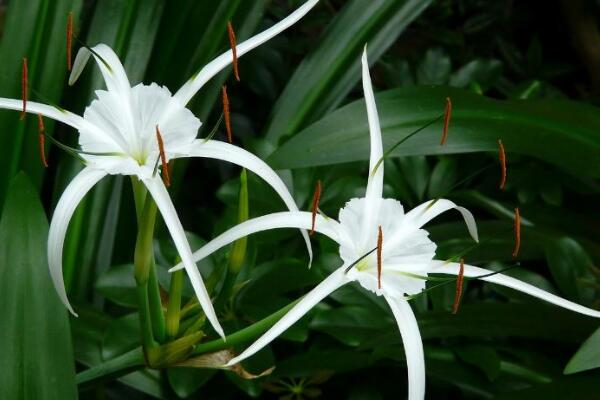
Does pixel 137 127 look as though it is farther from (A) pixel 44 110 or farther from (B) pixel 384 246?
(B) pixel 384 246

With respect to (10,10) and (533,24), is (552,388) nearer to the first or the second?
(10,10)

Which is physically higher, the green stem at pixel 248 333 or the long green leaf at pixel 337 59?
the long green leaf at pixel 337 59

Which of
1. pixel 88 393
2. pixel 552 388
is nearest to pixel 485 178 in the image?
pixel 552 388

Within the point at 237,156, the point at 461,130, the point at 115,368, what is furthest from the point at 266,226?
the point at 461,130

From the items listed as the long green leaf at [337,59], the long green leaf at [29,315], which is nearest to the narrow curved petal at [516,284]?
the long green leaf at [29,315]

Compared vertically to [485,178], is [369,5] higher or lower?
higher

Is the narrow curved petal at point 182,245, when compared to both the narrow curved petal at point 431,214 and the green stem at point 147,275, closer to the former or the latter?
the green stem at point 147,275
